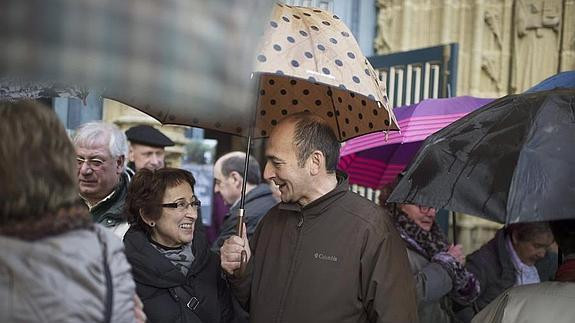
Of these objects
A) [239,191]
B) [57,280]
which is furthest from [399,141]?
[57,280]

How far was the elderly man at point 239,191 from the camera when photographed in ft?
17.0

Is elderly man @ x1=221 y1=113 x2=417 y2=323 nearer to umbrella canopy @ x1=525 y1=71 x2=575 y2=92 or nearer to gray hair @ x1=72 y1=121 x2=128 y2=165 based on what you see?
gray hair @ x1=72 y1=121 x2=128 y2=165

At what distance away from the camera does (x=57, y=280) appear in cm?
202

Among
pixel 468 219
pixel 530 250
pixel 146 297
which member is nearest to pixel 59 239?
pixel 146 297

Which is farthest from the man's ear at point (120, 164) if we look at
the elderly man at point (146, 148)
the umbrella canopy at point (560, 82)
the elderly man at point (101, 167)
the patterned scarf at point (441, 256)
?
the umbrella canopy at point (560, 82)

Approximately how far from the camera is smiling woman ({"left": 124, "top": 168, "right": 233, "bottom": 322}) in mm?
3475

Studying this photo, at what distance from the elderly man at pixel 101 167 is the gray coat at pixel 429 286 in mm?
1435

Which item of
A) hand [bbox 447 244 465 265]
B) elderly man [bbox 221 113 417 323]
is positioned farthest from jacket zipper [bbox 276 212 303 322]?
hand [bbox 447 244 465 265]

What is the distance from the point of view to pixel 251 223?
17.1ft

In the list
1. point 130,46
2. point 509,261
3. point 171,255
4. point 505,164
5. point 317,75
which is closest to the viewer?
point 130,46

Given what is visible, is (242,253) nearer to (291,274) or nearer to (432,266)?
(291,274)

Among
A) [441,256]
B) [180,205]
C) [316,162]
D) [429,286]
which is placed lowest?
[429,286]

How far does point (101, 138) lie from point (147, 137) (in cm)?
169

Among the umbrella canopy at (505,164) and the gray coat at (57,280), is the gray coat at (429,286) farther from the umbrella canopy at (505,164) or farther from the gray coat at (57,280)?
the gray coat at (57,280)
